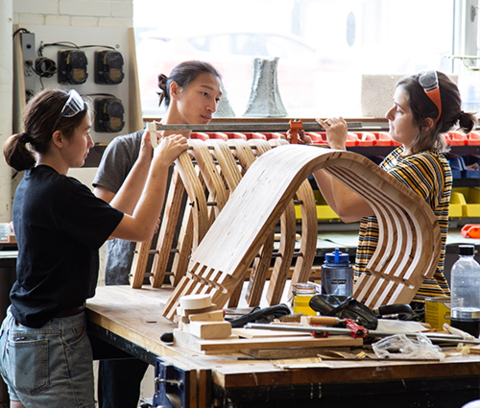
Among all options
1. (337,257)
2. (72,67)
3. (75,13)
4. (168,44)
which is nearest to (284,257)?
(337,257)

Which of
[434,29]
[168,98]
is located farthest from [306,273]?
[434,29]

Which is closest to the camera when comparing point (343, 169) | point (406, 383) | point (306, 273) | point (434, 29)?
point (406, 383)

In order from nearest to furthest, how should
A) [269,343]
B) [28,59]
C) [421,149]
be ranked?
[269,343]
[421,149]
[28,59]

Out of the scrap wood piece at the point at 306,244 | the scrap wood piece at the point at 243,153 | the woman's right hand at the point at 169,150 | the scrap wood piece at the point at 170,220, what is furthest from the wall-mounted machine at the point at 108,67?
the scrap wood piece at the point at 306,244

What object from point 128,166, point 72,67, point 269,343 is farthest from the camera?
point 72,67

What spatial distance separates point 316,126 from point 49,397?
133cm

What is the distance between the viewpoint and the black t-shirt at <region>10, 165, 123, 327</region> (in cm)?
186

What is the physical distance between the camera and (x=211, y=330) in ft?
5.33

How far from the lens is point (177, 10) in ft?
16.3

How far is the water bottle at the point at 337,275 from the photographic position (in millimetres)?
2064

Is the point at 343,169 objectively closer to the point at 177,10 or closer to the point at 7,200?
the point at 7,200

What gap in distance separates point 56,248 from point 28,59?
261 centimetres

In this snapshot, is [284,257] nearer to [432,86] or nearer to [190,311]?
[190,311]

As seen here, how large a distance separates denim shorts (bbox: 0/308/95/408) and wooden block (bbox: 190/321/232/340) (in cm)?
50
